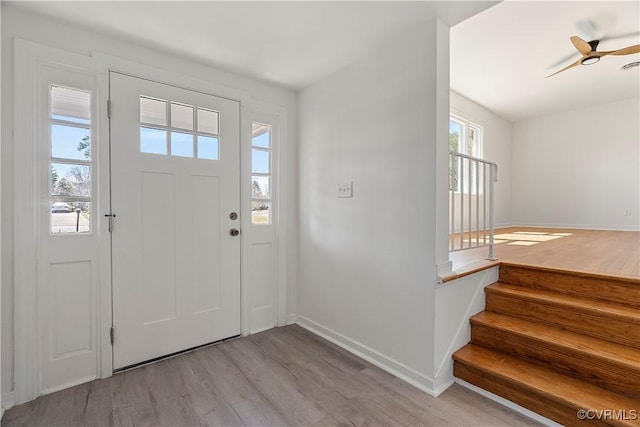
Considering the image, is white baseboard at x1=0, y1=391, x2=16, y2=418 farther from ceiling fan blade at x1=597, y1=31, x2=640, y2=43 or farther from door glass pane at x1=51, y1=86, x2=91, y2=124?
ceiling fan blade at x1=597, y1=31, x2=640, y2=43

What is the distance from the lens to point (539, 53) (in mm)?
2975

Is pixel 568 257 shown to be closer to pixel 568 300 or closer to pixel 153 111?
pixel 568 300

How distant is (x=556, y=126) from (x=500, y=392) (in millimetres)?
6072

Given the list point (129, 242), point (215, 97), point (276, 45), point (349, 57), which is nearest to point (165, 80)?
point (215, 97)

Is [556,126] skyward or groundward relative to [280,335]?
skyward

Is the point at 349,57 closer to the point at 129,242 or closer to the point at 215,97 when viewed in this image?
the point at 215,97

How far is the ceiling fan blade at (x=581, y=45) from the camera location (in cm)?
253

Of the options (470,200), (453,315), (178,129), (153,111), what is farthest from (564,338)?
(153,111)

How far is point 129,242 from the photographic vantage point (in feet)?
6.77

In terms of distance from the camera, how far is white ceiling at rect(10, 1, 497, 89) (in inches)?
66.8

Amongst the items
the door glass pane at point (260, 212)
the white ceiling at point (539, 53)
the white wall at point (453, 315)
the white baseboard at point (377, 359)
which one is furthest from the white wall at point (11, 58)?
the white ceiling at point (539, 53)

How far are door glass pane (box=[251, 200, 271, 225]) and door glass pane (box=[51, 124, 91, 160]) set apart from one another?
1.25m

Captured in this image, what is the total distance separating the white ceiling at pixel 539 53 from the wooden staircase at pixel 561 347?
80.9 inches

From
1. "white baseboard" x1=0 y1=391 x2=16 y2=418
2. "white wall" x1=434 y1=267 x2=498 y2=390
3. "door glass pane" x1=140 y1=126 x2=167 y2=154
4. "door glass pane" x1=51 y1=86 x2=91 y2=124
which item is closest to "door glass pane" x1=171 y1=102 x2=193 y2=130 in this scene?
"door glass pane" x1=140 y1=126 x2=167 y2=154
